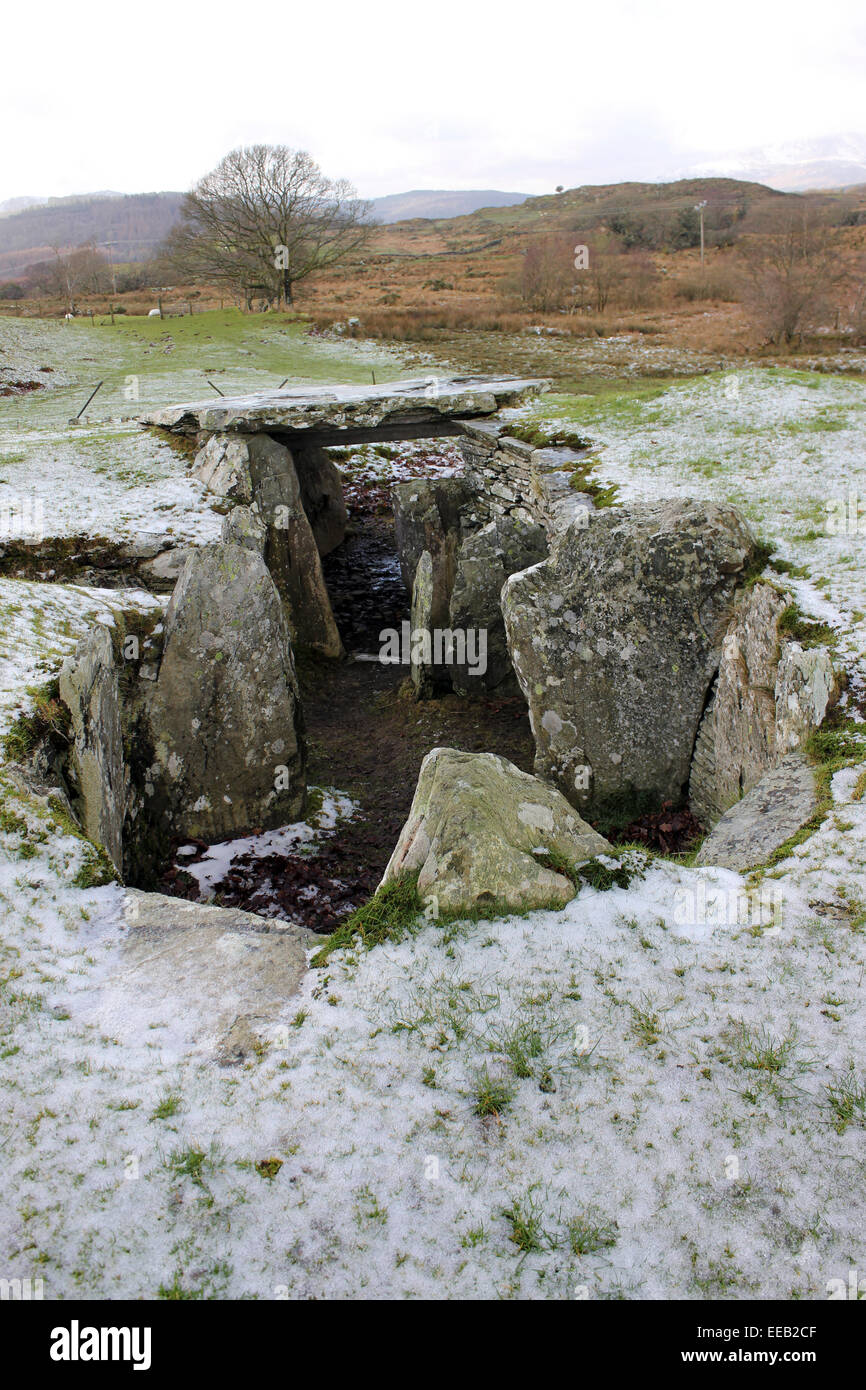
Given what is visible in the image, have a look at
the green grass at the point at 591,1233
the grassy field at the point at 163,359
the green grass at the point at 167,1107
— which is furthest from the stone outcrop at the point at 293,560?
the green grass at the point at 591,1233

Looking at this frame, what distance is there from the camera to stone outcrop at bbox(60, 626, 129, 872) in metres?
6.41

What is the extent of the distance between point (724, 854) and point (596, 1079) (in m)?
2.34

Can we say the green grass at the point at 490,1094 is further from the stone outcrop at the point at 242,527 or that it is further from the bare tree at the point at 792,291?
the bare tree at the point at 792,291

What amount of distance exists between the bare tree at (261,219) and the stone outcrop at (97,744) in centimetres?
3557

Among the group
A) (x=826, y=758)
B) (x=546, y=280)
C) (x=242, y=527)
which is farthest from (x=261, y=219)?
(x=826, y=758)

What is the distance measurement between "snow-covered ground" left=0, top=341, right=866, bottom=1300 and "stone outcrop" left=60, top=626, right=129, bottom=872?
2.79 ft

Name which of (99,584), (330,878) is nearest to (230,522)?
(99,584)

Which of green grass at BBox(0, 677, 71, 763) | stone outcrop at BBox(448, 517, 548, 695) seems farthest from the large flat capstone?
green grass at BBox(0, 677, 71, 763)

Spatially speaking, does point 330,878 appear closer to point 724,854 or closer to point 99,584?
point 724,854

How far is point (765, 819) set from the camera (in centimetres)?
588

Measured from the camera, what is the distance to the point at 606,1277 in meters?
3.10

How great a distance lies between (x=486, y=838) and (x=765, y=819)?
7.26 ft

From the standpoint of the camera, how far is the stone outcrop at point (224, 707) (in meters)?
8.18

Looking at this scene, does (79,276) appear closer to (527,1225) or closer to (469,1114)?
(469,1114)
